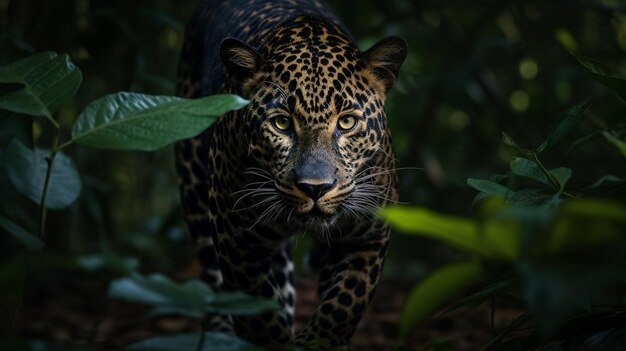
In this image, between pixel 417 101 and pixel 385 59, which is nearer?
pixel 385 59

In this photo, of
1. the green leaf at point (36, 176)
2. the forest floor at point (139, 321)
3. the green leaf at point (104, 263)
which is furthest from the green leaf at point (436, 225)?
the forest floor at point (139, 321)

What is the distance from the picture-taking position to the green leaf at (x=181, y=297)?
→ 2.03 m

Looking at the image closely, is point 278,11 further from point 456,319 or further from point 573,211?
point 573,211

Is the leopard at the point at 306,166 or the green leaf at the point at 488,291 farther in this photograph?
the leopard at the point at 306,166

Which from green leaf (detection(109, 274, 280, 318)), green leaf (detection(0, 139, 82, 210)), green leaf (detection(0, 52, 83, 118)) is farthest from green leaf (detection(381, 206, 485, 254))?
green leaf (detection(0, 139, 82, 210))

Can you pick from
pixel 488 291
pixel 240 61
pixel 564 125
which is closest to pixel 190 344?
pixel 488 291

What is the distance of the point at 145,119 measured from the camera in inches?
105

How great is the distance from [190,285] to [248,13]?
122 inches

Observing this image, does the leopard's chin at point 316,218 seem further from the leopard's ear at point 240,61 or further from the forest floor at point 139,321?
the forest floor at point 139,321

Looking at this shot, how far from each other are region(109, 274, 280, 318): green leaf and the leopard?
4.67 ft

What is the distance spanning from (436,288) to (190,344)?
764mm

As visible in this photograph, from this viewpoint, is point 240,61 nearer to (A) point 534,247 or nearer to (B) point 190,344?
(B) point 190,344

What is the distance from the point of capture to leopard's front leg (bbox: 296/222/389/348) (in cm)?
401

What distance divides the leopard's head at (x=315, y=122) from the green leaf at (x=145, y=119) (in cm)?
105
